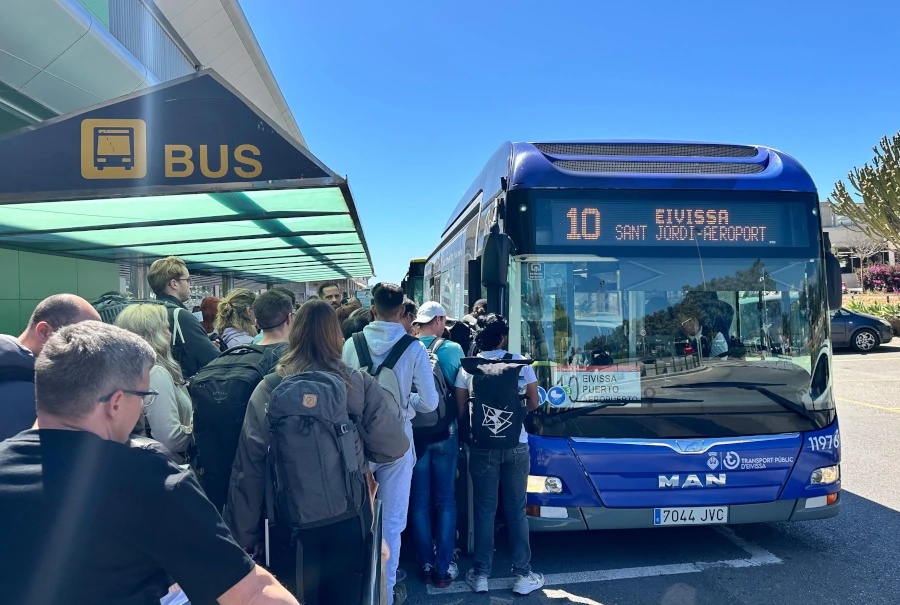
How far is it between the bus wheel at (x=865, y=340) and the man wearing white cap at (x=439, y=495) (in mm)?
18805

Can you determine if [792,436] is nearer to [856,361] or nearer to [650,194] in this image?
[650,194]

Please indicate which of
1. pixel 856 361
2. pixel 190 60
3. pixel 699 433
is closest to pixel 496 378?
pixel 699 433

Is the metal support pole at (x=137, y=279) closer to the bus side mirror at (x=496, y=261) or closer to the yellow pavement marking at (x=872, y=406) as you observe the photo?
the bus side mirror at (x=496, y=261)

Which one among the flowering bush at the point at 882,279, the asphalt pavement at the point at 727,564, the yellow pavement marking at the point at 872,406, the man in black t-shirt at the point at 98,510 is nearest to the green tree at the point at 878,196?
the flowering bush at the point at 882,279

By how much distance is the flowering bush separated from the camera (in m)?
30.5

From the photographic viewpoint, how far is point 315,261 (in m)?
12.0

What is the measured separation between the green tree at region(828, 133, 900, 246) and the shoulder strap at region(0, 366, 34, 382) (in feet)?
98.2

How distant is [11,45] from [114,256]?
170 inches

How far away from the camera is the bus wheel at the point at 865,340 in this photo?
1767cm

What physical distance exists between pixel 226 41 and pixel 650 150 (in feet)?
40.3

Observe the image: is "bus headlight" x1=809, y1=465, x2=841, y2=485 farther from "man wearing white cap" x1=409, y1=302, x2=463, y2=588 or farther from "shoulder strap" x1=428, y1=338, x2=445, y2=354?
"shoulder strap" x1=428, y1=338, x2=445, y2=354

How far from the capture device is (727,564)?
412cm

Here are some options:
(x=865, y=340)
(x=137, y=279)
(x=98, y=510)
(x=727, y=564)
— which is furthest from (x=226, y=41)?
(x=865, y=340)

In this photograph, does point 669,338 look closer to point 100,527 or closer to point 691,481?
point 691,481
